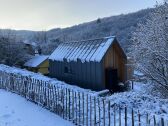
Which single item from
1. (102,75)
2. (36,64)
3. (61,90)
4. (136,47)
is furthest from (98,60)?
(36,64)

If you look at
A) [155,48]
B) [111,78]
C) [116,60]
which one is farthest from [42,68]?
[155,48]

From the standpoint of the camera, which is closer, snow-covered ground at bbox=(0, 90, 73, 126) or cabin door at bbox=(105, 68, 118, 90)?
snow-covered ground at bbox=(0, 90, 73, 126)

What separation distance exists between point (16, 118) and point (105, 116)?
3.73m

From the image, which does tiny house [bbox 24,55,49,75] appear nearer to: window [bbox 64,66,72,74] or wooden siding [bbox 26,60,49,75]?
wooden siding [bbox 26,60,49,75]

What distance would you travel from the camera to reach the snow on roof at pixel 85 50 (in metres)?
21.1

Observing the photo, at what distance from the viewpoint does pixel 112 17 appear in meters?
115

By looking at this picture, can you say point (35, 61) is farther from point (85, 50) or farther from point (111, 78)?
point (111, 78)

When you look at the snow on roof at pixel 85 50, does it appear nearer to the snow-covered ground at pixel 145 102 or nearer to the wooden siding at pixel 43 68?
the snow-covered ground at pixel 145 102

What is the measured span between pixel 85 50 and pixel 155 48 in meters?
10.6

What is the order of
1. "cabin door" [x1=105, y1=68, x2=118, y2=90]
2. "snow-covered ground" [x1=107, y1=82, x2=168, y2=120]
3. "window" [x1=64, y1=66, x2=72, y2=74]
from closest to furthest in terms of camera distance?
"snow-covered ground" [x1=107, y1=82, x2=168, y2=120], "cabin door" [x1=105, y1=68, x2=118, y2=90], "window" [x1=64, y1=66, x2=72, y2=74]

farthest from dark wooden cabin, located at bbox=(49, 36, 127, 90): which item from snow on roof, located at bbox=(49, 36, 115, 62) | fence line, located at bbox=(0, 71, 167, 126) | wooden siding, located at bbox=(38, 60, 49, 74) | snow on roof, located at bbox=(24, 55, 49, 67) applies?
snow on roof, located at bbox=(24, 55, 49, 67)

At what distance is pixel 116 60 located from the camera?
22.4 meters

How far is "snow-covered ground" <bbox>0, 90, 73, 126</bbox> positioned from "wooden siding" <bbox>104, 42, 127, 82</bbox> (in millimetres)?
10385

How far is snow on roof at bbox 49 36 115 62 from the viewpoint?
21062 millimetres
